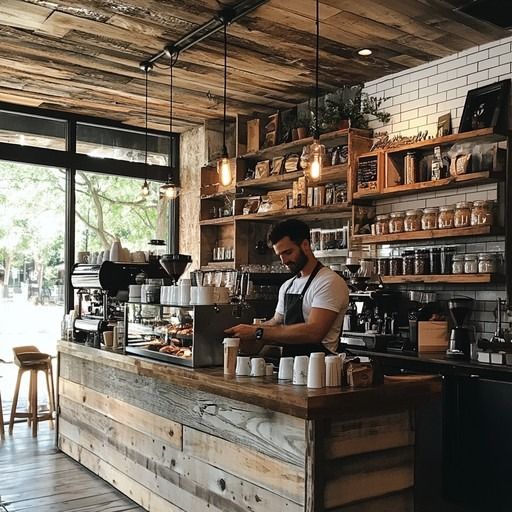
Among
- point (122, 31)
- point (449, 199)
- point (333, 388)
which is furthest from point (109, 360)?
point (449, 199)

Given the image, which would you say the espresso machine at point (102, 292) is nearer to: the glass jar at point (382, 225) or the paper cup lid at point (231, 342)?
the glass jar at point (382, 225)

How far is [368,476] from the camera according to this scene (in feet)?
8.79

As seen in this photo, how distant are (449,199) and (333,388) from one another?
2.62m

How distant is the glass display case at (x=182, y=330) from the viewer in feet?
10.8

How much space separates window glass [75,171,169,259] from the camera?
6.95 meters

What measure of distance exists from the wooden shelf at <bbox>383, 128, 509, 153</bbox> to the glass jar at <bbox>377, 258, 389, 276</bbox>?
85cm

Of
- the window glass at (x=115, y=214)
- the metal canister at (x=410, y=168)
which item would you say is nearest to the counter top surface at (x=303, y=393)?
the metal canister at (x=410, y=168)

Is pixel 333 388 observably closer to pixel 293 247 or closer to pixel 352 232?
pixel 293 247

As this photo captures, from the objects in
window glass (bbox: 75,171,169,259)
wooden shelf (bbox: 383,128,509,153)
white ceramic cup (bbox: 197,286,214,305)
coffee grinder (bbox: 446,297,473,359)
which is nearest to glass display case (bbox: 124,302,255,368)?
white ceramic cup (bbox: 197,286,214,305)

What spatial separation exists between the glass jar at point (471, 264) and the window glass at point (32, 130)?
14.2 feet

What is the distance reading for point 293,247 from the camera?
335cm

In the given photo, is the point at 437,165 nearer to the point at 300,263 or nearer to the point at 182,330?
the point at 300,263

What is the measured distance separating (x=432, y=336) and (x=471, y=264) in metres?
0.56

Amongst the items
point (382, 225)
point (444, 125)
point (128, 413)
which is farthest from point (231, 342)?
point (444, 125)
